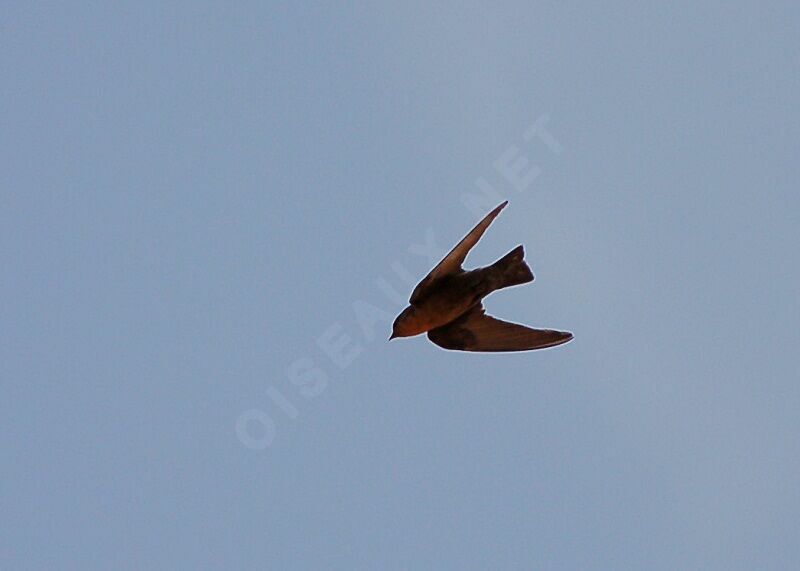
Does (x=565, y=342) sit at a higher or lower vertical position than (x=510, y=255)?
lower

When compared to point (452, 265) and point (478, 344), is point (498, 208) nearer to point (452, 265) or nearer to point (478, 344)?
point (452, 265)

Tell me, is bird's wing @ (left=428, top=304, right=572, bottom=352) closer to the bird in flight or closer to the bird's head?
the bird in flight

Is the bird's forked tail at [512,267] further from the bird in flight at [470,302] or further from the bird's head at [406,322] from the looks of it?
the bird's head at [406,322]

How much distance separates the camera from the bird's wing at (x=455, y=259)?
327 inches

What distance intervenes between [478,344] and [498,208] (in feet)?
4.33

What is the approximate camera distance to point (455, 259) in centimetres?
855

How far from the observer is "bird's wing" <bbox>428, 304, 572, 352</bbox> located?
892cm

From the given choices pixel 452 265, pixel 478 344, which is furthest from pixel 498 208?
pixel 478 344

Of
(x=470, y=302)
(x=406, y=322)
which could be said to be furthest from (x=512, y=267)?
(x=406, y=322)

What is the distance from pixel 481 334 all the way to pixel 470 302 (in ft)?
0.97

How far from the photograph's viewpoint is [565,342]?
8609mm

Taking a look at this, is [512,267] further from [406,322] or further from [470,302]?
[406,322]

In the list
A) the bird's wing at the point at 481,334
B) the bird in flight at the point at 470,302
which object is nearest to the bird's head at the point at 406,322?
the bird in flight at the point at 470,302

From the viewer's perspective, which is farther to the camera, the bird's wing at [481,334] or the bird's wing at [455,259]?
the bird's wing at [481,334]
